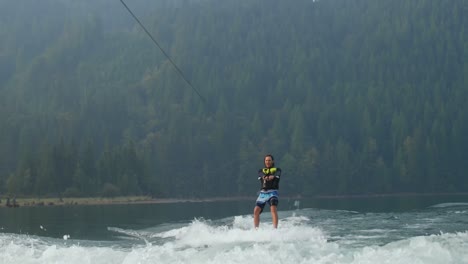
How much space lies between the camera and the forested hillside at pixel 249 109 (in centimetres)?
10862

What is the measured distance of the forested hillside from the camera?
109 metres

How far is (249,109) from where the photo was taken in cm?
14775

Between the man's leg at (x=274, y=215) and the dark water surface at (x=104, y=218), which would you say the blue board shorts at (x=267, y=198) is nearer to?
the man's leg at (x=274, y=215)

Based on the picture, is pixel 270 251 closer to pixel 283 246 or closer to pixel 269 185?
pixel 283 246

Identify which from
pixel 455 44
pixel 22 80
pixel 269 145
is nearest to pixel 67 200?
pixel 269 145

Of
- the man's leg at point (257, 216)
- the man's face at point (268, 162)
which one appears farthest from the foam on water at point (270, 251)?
the man's face at point (268, 162)

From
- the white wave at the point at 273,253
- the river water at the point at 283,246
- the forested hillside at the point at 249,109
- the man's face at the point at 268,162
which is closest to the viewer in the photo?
the white wave at the point at 273,253

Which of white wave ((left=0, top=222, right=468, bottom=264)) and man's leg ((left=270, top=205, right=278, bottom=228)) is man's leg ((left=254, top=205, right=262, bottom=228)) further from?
white wave ((left=0, top=222, right=468, bottom=264))

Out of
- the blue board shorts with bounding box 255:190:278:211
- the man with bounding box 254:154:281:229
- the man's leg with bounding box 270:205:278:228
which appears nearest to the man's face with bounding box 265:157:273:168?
the man with bounding box 254:154:281:229

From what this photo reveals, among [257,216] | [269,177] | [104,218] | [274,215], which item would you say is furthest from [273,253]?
[104,218]

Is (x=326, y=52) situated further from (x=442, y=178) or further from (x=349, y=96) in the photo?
(x=442, y=178)

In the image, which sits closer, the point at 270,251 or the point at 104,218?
the point at 270,251

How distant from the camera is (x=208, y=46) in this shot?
181750mm

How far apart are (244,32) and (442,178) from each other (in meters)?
91.7
